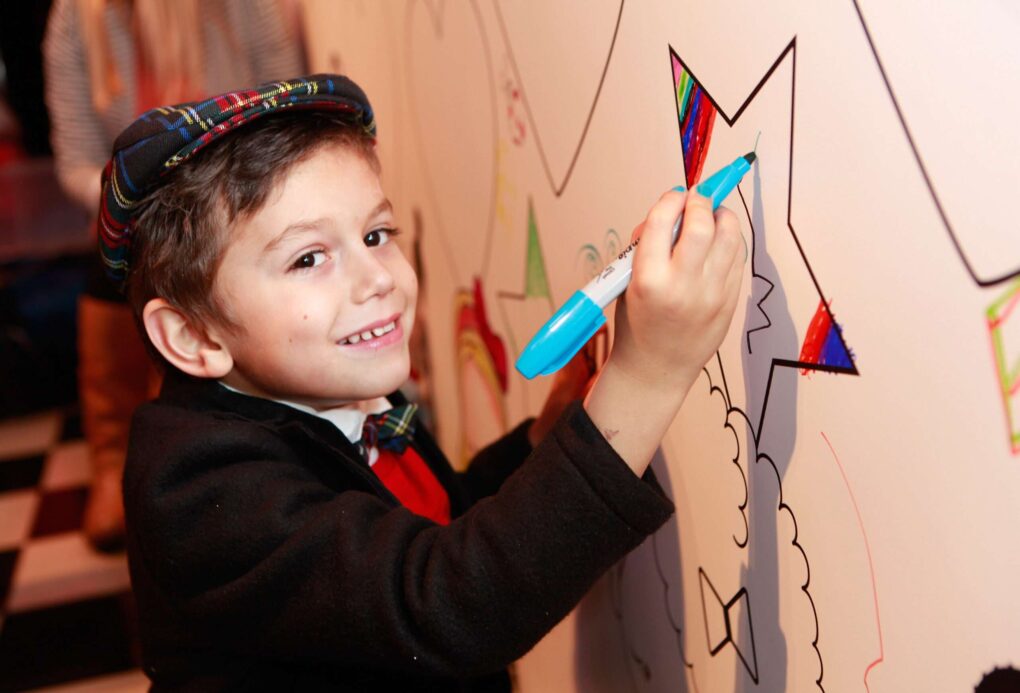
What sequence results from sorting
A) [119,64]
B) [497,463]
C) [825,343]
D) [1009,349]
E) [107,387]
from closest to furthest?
[1009,349], [825,343], [497,463], [119,64], [107,387]

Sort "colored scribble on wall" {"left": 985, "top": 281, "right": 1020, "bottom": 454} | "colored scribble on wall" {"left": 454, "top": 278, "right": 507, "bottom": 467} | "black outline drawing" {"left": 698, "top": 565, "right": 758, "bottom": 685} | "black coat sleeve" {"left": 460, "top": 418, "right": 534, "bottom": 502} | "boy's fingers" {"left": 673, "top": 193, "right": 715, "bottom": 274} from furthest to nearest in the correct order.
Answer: "colored scribble on wall" {"left": 454, "top": 278, "right": 507, "bottom": 467} → "black coat sleeve" {"left": 460, "top": 418, "right": 534, "bottom": 502} → "black outline drawing" {"left": 698, "top": 565, "right": 758, "bottom": 685} → "boy's fingers" {"left": 673, "top": 193, "right": 715, "bottom": 274} → "colored scribble on wall" {"left": 985, "top": 281, "right": 1020, "bottom": 454}

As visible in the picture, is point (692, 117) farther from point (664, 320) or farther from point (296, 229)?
point (296, 229)

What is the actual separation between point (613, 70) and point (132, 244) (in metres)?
0.35

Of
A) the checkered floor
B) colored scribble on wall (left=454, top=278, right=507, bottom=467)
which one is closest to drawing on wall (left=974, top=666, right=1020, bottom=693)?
colored scribble on wall (left=454, top=278, right=507, bottom=467)

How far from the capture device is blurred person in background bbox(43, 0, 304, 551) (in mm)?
1611

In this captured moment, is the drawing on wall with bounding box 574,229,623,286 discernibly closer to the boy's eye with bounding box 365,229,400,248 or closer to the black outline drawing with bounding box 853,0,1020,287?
the boy's eye with bounding box 365,229,400,248

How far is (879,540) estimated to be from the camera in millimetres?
445

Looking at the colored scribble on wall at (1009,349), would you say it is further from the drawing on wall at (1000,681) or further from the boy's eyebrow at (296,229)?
the boy's eyebrow at (296,229)

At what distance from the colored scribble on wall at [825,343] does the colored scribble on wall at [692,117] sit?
12cm

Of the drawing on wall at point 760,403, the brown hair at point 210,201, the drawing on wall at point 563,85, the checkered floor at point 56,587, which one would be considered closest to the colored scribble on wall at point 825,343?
the drawing on wall at point 760,403

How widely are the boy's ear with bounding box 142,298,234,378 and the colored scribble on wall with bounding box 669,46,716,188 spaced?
1.11 ft

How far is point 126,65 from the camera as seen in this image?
1641mm

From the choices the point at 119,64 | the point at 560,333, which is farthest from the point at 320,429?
the point at 119,64

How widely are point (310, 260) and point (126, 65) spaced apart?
3.93ft
